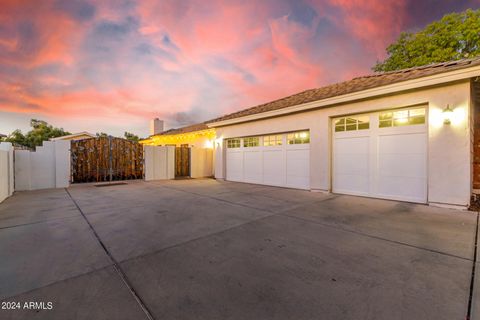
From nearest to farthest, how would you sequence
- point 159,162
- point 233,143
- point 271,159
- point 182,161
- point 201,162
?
point 271,159
point 233,143
point 159,162
point 182,161
point 201,162

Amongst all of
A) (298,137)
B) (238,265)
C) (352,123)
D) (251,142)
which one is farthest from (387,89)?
(238,265)

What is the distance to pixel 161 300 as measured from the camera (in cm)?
168

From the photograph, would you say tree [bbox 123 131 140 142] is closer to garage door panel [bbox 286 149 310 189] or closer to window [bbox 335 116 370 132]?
garage door panel [bbox 286 149 310 189]

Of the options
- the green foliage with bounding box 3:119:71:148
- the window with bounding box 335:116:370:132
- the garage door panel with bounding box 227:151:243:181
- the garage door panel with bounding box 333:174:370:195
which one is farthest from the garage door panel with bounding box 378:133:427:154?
the green foliage with bounding box 3:119:71:148

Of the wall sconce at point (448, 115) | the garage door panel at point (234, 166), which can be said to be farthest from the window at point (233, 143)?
the wall sconce at point (448, 115)

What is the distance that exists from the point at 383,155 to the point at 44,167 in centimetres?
1280

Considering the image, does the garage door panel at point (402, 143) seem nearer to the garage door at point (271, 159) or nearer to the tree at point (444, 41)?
the garage door at point (271, 159)

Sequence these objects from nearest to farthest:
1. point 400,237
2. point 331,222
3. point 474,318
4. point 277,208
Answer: point 474,318 < point 400,237 < point 331,222 < point 277,208

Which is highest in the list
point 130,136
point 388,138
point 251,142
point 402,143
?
point 130,136

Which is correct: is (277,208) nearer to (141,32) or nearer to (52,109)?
(141,32)

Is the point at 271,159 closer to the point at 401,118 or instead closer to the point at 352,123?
the point at 352,123

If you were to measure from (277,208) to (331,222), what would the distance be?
1400 millimetres

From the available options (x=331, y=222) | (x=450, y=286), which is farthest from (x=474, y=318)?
(x=331, y=222)

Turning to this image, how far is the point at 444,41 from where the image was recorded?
12398mm
